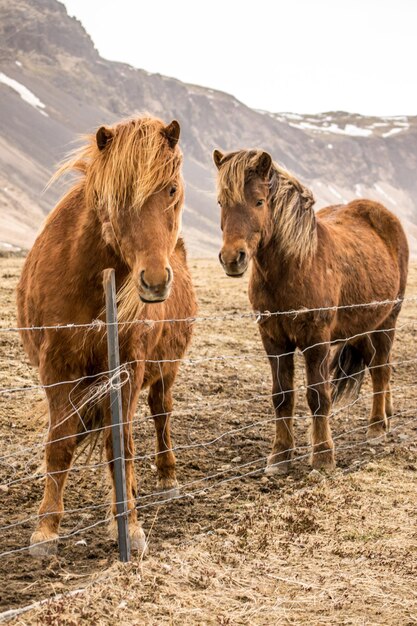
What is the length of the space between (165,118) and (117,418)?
75.0m

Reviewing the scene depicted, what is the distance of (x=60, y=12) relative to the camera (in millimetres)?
89875

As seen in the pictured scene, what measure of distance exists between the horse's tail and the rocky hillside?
163 feet

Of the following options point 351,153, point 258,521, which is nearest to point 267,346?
point 258,521

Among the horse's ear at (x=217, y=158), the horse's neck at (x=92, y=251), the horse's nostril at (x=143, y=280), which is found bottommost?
the horse's nostril at (x=143, y=280)

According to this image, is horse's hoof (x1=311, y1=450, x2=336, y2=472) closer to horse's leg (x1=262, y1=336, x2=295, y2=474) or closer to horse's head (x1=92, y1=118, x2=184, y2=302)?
horse's leg (x1=262, y1=336, x2=295, y2=474)

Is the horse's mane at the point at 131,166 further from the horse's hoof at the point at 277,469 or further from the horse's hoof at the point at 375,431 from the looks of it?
the horse's hoof at the point at 375,431

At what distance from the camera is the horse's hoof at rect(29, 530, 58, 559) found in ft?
12.7

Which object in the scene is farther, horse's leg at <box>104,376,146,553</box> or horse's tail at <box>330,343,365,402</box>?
horse's tail at <box>330,343,365,402</box>

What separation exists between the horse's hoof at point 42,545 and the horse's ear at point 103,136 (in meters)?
2.01

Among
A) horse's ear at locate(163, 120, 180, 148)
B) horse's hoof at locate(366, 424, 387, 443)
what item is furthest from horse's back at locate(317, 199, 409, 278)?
horse's ear at locate(163, 120, 180, 148)

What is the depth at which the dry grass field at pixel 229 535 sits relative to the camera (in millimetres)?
3305

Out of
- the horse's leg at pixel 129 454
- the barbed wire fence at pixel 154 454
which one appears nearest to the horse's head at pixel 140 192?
the barbed wire fence at pixel 154 454

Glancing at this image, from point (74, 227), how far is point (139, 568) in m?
1.77

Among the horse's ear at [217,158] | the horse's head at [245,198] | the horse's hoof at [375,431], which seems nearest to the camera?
the horse's head at [245,198]
